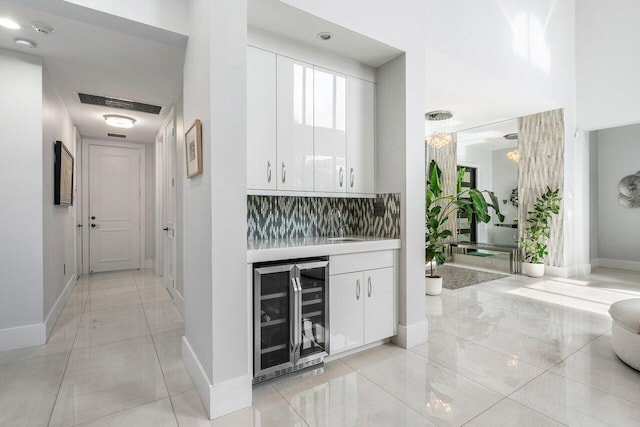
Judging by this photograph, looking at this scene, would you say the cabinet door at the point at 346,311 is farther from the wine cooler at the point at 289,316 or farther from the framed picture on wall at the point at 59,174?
the framed picture on wall at the point at 59,174

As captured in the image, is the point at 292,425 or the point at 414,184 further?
the point at 414,184

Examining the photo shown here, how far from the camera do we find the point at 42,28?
239 cm

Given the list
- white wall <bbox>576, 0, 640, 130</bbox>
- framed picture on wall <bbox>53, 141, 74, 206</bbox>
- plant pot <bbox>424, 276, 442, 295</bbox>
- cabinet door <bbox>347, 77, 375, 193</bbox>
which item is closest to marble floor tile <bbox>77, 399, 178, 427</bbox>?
cabinet door <bbox>347, 77, 375, 193</bbox>

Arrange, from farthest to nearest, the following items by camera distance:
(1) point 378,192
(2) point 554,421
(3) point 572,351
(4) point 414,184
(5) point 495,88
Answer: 1. (5) point 495,88
2. (1) point 378,192
3. (4) point 414,184
4. (3) point 572,351
5. (2) point 554,421

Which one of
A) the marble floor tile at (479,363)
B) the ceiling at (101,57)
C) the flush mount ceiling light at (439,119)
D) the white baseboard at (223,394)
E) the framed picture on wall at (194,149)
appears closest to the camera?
the white baseboard at (223,394)

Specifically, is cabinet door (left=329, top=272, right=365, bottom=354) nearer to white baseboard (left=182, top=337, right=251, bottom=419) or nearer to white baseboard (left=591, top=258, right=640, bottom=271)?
white baseboard (left=182, top=337, right=251, bottom=419)

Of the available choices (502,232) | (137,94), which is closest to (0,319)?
(137,94)

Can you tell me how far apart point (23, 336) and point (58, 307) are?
797 mm

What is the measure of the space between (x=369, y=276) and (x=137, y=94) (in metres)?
3.35

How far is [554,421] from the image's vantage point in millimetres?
1764

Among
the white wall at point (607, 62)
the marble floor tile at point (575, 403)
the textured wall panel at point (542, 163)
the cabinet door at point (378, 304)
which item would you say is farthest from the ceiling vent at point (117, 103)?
the white wall at point (607, 62)

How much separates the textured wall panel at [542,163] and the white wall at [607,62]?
1.91 feet

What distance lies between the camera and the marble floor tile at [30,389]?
6.10 feet

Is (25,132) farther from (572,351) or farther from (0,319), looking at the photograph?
(572,351)
